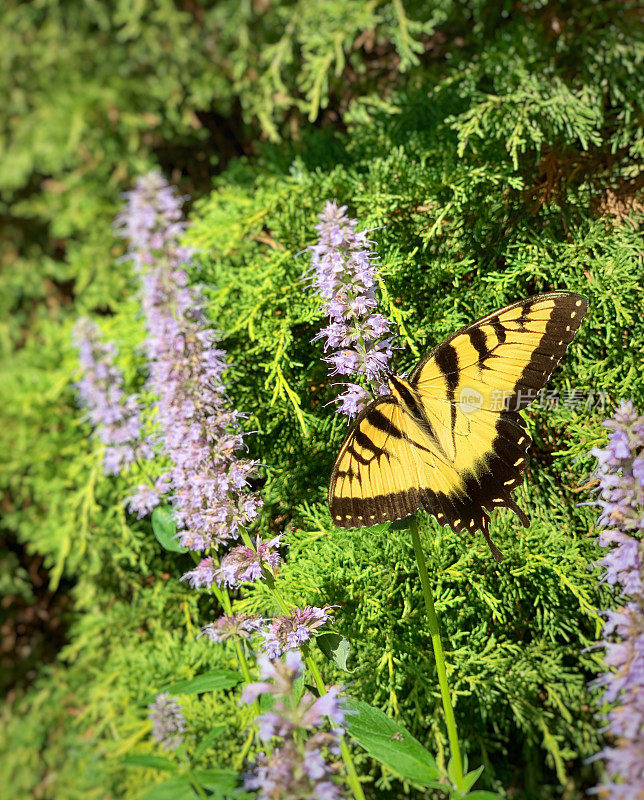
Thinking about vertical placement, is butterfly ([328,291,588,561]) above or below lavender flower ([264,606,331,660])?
above

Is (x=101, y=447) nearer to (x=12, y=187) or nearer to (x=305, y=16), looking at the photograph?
(x=305, y=16)

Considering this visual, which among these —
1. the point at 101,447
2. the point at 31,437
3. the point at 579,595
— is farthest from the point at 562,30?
the point at 31,437

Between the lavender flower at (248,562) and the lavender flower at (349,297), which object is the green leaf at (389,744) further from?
the lavender flower at (349,297)

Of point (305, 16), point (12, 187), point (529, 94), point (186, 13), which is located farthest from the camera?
point (12, 187)

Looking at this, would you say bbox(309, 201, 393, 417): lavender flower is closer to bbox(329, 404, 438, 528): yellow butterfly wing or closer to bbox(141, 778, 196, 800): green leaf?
bbox(329, 404, 438, 528): yellow butterfly wing

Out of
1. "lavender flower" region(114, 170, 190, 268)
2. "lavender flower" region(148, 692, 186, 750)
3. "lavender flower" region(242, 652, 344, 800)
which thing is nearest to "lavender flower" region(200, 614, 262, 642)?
"lavender flower" region(148, 692, 186, 750)
